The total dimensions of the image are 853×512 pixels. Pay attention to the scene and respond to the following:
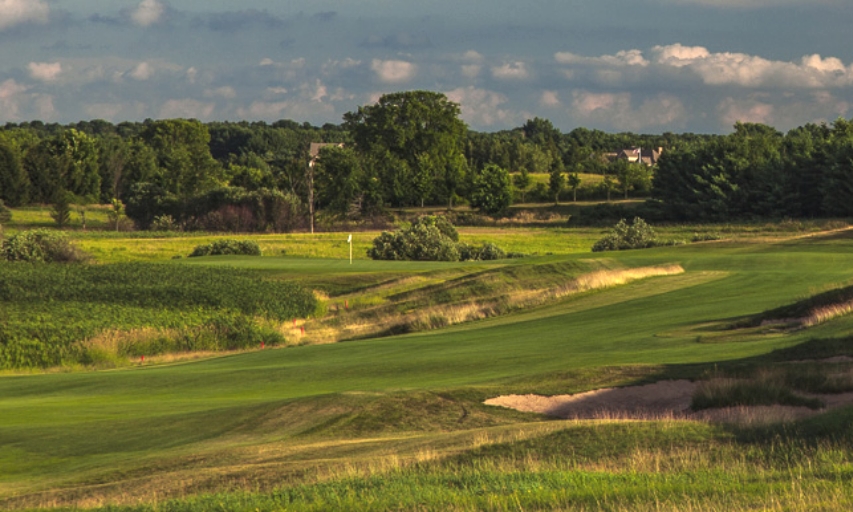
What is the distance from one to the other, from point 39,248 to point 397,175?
258ft

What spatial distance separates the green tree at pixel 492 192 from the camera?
130 meters

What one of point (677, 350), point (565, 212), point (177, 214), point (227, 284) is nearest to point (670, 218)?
point (565, 212)

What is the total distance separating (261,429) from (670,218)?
10198 cm

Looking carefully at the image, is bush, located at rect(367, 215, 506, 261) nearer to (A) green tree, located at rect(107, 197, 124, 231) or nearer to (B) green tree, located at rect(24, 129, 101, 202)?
(A) green tree, located at rect(107, 197, 124, 231)

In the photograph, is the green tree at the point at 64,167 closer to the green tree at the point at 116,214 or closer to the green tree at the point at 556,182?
the green tree at the point at 116,214

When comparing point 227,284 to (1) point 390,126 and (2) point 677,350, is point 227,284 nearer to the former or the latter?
(2) point 677,350

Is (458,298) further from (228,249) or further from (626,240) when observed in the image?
(228,249)

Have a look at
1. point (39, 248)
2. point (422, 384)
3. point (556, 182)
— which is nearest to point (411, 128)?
point (556, 182)

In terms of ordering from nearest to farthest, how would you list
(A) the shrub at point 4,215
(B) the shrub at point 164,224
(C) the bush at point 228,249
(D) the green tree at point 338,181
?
(C) the bush at point 228,249, (B) the shrub at point 164,224, (A) the shrub at point 4,215, (D) the green tree at point 338,181

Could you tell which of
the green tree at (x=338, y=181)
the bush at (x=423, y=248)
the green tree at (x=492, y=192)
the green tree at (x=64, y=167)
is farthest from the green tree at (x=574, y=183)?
the bush at (x=423, y=248)

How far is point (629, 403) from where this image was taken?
715 inches

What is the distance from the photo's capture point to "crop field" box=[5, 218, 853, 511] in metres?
11.8

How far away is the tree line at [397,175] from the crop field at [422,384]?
56006 millimetres

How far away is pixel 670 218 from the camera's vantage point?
115188mm
